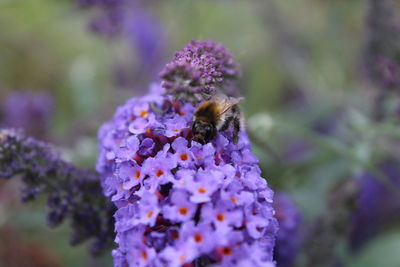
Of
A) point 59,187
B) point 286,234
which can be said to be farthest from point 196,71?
point 286,234

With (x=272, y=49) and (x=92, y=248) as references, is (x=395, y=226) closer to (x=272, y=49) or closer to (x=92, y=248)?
(x=92, y=248)

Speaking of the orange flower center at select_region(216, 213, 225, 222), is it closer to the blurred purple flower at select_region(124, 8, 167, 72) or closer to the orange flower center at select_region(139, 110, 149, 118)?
the orange flower center at select_region(139, 110, 149, 118)

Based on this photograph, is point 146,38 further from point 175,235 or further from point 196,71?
point 175,235

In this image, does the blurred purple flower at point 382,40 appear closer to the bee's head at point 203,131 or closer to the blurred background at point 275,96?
the blurred background at point 275,96

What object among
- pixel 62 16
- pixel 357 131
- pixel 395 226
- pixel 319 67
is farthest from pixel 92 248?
pixel 319 67

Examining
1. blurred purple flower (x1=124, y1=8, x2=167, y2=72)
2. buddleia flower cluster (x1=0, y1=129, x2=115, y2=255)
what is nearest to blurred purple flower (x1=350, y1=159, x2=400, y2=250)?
buddleia flower cluster (x1=0, y1=129, x2=115, y2=255)

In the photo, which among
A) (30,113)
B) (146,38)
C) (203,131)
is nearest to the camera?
(203,131)
